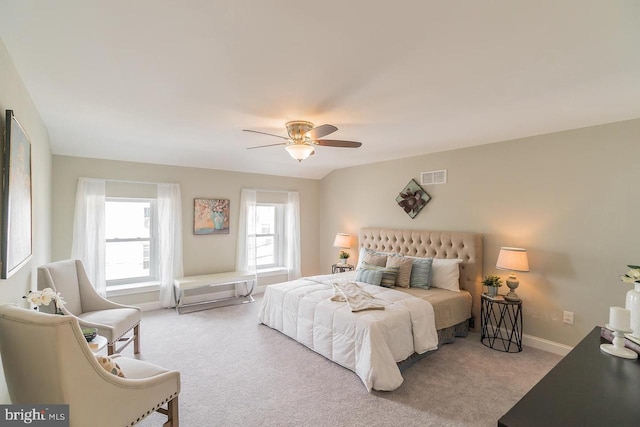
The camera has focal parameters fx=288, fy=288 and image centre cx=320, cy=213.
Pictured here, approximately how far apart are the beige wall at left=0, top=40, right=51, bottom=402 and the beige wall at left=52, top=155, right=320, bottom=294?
0.28 m

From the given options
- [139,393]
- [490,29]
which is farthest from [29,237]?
[490,29]

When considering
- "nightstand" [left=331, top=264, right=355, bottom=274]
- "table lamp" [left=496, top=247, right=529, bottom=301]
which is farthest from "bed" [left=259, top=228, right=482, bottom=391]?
"nightstand" [left=331, top=264, right=355, bottom=274]

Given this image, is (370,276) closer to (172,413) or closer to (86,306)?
(172,413)

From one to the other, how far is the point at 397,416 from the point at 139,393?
5.95ft

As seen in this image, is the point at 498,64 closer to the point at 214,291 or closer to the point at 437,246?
the point at 437,246

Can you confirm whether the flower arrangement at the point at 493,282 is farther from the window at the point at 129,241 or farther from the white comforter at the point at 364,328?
the window at the point at 129,241

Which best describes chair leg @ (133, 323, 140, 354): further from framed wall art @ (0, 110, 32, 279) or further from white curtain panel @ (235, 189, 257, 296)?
white curtain panel @ (235, 189, 257, 296)

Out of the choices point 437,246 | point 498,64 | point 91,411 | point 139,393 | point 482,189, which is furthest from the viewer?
point 437,246

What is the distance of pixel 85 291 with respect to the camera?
10.2 feet

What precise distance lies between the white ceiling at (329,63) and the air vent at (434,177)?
1.02m

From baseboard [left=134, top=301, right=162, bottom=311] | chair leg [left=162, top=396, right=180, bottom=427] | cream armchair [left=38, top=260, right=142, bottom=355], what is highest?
cream armchair [left=38, top=260, right=142, bottom=355]

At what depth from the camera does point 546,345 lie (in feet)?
11.0

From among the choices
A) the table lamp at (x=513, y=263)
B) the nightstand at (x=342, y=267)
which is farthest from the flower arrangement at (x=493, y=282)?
the nightstand at (x=342, y=267)

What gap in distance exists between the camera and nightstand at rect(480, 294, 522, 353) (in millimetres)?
3388
